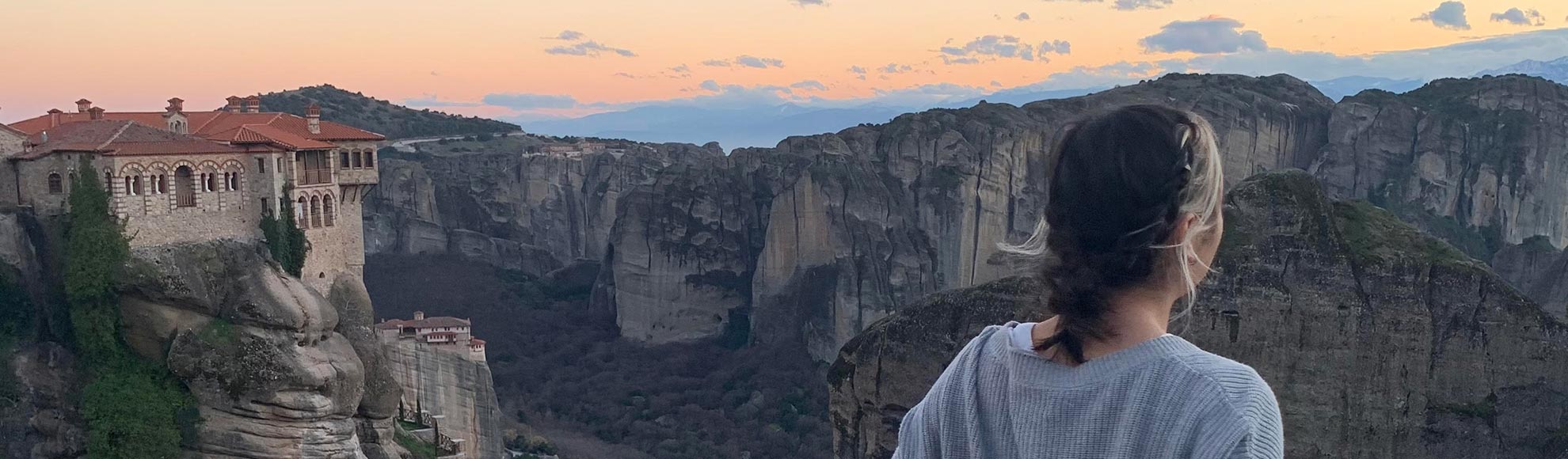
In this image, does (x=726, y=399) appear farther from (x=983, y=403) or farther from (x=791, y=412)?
(x=983, y=403)

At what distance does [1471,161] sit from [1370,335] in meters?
42.2

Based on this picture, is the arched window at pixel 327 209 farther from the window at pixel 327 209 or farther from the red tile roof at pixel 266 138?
the red tile roof at pixel 266 138

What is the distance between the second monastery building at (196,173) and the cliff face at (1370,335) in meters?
18.2

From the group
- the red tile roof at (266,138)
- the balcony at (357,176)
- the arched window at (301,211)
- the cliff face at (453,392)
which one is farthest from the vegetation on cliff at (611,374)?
the red tile roof at (266,138)

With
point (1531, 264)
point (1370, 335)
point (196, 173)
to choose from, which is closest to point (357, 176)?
point (196, 173)

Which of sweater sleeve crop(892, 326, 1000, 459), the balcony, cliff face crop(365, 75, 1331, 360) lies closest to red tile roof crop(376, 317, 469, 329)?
the balcony

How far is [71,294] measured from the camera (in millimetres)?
29203

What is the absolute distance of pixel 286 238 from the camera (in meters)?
31.6

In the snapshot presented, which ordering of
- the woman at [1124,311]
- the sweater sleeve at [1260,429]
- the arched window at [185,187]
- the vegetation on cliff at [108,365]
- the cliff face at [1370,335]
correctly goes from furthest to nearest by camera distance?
the arched window at [185,187] < the vegetation on cliff at [108,365] < the cliff face at [1370,335] < the woman at [1124,311] < the sweater sleeve at [1260,429]

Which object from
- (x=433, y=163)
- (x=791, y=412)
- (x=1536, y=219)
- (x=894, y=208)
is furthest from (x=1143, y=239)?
(x=433, y=163)

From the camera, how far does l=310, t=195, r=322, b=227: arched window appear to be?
33.0 m

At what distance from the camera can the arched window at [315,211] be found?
3303cm

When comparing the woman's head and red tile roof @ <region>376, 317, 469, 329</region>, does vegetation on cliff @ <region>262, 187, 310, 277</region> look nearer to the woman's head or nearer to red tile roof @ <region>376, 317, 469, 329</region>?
red tile roof @ <region>376, 317, 469, 329</region>

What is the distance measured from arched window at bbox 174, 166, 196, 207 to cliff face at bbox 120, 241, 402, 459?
1026 mm
